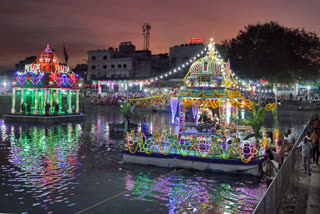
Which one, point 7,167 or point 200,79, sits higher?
point 200,79

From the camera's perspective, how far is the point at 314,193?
9.79 m

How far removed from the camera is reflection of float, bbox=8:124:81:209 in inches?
395

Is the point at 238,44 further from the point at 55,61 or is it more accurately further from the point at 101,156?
the point at 101,156

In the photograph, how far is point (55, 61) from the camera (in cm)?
3519

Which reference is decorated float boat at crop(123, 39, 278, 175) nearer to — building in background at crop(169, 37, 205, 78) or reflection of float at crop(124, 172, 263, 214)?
reflection of float at crop(124, 172, 263, 214)

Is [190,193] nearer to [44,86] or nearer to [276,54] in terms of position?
[44,86]

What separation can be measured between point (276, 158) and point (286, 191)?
7.33 feet

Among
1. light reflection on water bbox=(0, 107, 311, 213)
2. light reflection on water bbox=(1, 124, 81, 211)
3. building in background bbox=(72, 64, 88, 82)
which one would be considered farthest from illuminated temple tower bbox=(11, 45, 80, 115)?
building in background bbox=(72, 64, 88, 82)

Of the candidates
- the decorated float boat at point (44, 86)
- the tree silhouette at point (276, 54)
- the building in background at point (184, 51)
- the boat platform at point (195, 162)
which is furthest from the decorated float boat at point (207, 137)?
the building in background at point (184, 51)

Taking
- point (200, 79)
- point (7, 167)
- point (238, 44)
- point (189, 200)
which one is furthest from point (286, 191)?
point (238, 44)

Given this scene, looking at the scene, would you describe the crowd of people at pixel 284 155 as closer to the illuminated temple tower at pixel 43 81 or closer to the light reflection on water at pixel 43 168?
the light reflection on water at pixel 43 168

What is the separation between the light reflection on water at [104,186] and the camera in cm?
877

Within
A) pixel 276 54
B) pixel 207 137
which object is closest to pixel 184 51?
pixel 276 54

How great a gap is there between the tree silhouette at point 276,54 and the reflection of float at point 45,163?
101 ft
